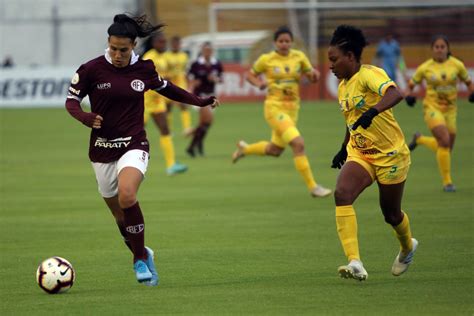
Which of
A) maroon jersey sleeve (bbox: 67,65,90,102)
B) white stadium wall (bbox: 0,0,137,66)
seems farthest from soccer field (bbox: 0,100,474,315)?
white stadium wall (bbox: 0,0,137,66)

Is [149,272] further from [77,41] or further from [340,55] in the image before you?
[77,41]

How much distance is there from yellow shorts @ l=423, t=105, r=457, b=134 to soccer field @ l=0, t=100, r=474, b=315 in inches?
39.8

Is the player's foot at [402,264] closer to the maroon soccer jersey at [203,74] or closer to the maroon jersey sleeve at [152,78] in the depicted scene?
the maroon jersey sleeve at [152,78]

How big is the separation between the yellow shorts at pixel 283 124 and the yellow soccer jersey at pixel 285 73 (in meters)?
0.19

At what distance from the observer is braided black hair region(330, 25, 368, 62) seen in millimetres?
9492

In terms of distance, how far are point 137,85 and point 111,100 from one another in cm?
26

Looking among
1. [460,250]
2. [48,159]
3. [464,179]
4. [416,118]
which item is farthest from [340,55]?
[416,118]

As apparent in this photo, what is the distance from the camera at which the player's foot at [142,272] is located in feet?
30.6

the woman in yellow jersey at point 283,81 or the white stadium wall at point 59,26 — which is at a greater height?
the woman in yellow jersey at point 283,81

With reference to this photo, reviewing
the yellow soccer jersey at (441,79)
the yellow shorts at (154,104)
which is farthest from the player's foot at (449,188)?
the yellow shorts at (154,104)

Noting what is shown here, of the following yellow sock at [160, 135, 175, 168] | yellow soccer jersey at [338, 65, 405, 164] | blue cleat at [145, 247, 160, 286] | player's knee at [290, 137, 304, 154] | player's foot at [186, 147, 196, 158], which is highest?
yellow soccer jersey at [338, 65, 405, 164]

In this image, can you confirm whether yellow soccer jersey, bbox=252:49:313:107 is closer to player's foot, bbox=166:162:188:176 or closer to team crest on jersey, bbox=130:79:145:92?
player's foot, bbox=166:162:188:176

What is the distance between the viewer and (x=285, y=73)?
16906 millimetres

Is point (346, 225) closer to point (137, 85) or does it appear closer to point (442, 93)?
point (137, 85)
